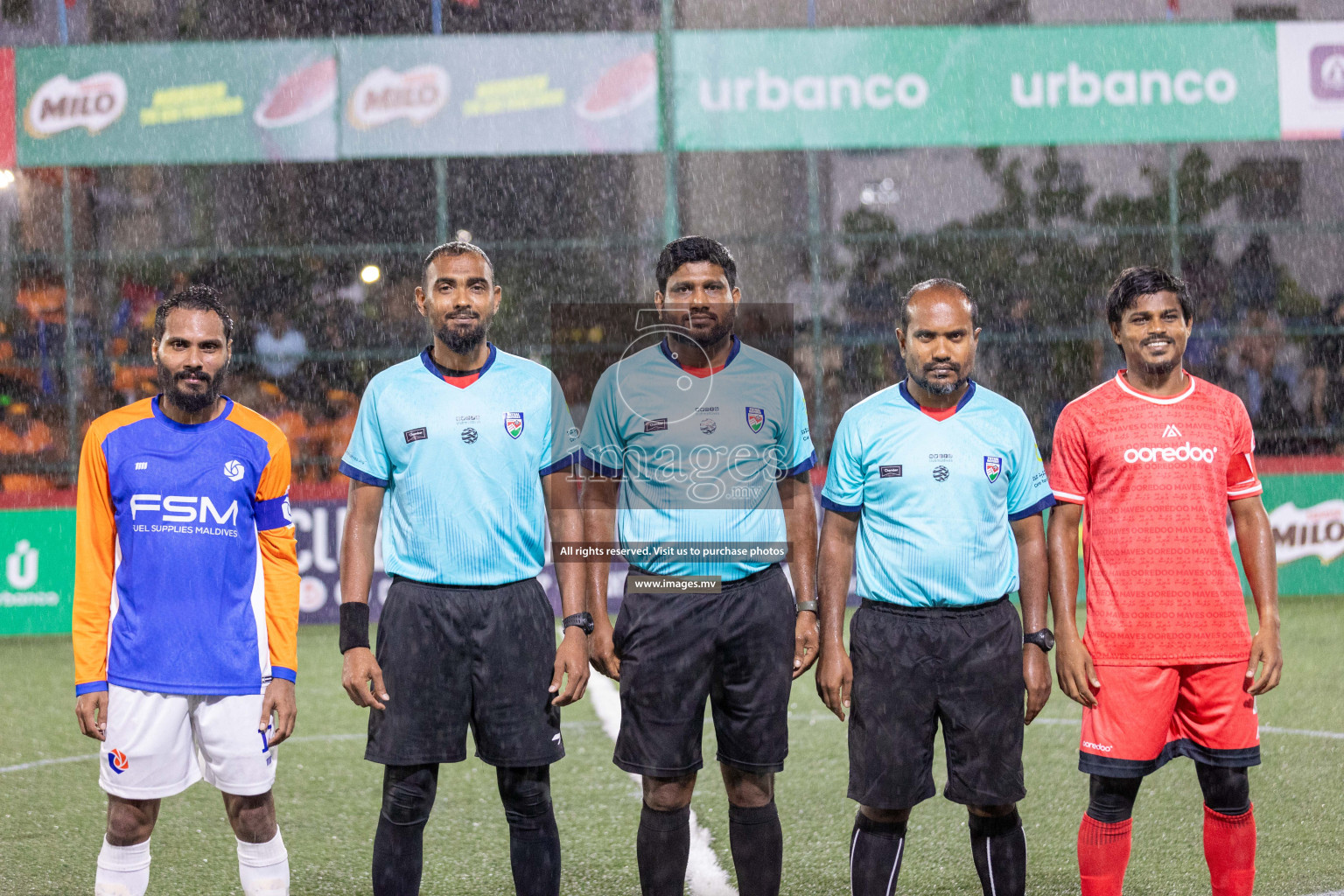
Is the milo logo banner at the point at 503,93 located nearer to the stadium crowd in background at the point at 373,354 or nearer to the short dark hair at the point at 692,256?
the stadium crowd in background at the point at 373,354

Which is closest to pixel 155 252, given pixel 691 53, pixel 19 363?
pixel 19 363

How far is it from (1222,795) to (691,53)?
387 inches

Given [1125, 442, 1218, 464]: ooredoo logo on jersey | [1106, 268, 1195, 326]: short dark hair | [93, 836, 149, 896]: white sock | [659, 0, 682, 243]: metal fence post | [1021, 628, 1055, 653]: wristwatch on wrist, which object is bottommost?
[93, 836, 149, 896]: white sock

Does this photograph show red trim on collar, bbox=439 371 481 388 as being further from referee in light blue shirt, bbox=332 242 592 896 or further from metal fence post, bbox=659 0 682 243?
metal fence post, bbox=659 0 682 243

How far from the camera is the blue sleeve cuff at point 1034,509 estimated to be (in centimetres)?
368

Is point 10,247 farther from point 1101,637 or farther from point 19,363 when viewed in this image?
point 1101,637

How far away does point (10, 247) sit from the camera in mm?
14555

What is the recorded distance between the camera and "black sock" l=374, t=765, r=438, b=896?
3.60 metres

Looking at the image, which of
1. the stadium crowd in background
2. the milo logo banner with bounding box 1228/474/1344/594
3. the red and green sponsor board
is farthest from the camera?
the stadium crowd in background

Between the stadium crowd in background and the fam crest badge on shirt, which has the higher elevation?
the stadium crowd in background

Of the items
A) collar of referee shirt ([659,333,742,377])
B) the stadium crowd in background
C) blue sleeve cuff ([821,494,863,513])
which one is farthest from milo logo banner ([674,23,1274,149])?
blue sleeve cuff ([821,494,863,513])

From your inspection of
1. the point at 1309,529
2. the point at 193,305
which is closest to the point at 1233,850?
the point at 193,305

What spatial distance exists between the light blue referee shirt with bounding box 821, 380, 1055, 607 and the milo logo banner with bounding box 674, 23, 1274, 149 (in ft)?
29.3

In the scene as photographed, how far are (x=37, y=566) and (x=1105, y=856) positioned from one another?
9146 millimetres
